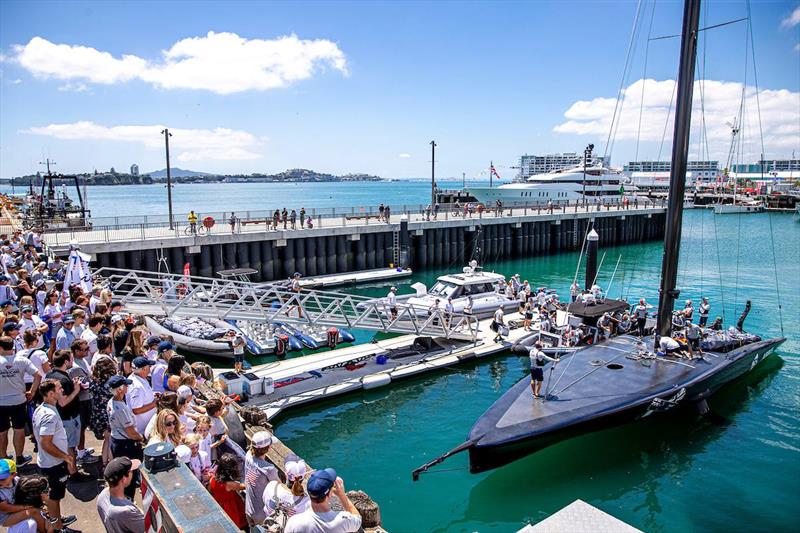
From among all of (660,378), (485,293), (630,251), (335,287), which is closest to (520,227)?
(630,251)

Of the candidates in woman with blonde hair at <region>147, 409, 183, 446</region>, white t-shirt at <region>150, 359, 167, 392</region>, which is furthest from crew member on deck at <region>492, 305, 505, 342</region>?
woman with blonde hair at <region>147, 409, 183, 446</region>

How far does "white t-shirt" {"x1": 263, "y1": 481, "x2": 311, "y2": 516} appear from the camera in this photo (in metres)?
5.36

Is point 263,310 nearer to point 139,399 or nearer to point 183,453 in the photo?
point 139,399

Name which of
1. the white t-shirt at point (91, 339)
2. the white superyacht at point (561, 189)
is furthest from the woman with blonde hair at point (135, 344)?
the white superyacht at point (561, 189)

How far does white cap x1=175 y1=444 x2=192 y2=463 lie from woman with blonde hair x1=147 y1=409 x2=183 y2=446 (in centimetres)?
32

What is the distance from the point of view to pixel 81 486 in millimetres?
7469

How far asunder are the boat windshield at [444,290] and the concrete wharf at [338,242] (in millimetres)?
13451

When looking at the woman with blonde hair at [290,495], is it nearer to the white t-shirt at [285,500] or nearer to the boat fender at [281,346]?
the white t-shirt at [285,500]

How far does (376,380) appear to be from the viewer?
17547 millimetres

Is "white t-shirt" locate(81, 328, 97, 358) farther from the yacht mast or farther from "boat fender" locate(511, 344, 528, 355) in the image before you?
"boat fender" locate(511, 344, 528, 355)

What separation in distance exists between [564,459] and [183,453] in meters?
10.4

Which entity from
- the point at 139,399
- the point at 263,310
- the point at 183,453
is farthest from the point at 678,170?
the point at 183,453

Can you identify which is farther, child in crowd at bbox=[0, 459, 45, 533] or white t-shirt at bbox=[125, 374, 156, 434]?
white t-shirt at bbox=[125, 374, 156, 434]

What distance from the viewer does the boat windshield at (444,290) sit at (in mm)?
25359
